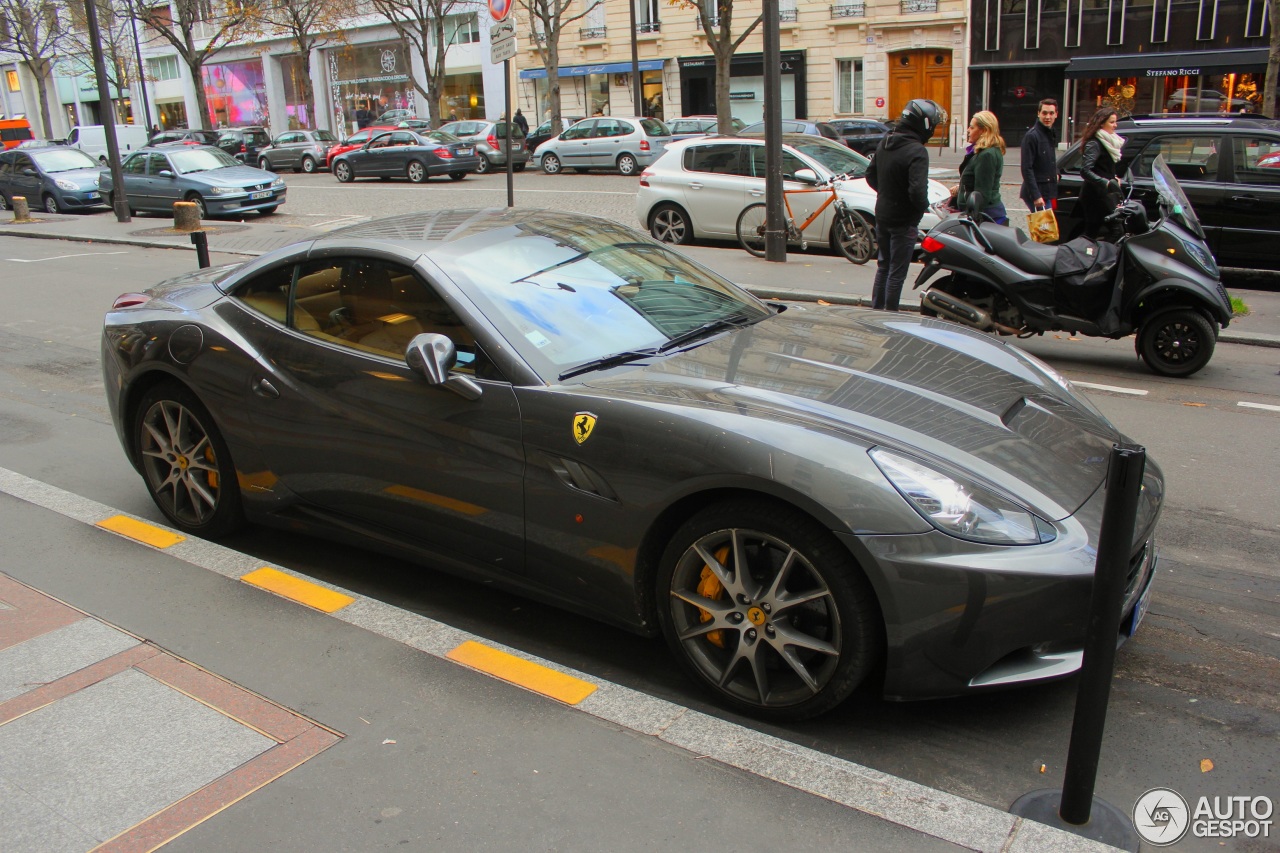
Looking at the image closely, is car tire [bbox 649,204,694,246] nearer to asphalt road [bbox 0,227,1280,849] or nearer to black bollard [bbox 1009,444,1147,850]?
asphalt road [bbox 0,227,1280,849]

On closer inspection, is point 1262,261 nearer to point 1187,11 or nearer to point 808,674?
point 808,674

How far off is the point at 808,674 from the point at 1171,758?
3.35 feet

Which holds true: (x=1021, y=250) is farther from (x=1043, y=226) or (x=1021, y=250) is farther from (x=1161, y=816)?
(x=1161, y=816)

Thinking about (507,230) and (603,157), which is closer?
(507,230)

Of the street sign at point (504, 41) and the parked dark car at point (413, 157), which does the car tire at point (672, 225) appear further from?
the parked dark car at point (413, 157)

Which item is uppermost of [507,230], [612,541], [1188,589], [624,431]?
[507,230]

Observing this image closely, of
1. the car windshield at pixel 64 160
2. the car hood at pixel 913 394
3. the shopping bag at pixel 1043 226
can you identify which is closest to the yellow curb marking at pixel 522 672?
the car hood at pixel 913 394

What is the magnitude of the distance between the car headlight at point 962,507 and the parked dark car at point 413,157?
26566mm

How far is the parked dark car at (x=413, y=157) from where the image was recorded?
28.1 metres

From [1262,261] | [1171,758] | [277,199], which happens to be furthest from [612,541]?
[277,199]

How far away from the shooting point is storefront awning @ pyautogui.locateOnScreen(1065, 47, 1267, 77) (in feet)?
104

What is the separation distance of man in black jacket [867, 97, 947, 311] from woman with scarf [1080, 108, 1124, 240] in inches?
56.8

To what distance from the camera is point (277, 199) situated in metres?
21.0

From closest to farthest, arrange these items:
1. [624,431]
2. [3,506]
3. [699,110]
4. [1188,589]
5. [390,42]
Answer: [624,431] < [1188,589] < [3,506] < [699,110] < [390,42]
